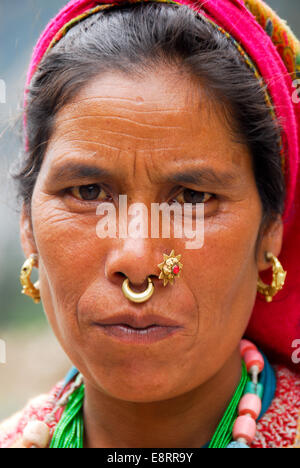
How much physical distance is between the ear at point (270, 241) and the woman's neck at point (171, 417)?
1.35 ft

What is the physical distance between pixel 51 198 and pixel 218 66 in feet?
2.56

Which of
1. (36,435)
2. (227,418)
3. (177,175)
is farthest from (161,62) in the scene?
(36,435)

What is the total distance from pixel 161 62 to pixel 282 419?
1451 millimetres

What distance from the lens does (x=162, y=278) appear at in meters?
1.66

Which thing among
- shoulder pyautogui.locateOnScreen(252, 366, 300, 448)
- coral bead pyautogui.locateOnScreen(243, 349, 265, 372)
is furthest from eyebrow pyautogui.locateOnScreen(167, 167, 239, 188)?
shoulder pyautogui.locateOnScreen(252, 366, 300, 448)

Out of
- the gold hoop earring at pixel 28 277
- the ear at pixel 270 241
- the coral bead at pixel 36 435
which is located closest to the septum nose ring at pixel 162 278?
the ear at pixel 270 241

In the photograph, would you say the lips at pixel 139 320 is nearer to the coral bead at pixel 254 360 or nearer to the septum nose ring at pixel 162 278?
the septum nose ring at pixel 162 278

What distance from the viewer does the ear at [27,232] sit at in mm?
2182

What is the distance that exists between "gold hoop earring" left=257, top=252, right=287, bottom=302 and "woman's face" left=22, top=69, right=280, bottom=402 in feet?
0.65

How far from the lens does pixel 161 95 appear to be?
174 centimetres

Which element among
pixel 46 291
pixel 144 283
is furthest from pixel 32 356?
pixel 144 283

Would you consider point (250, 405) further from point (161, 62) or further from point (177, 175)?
point (161, 62)

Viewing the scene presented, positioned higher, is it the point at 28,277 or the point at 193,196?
the point at 193,196
